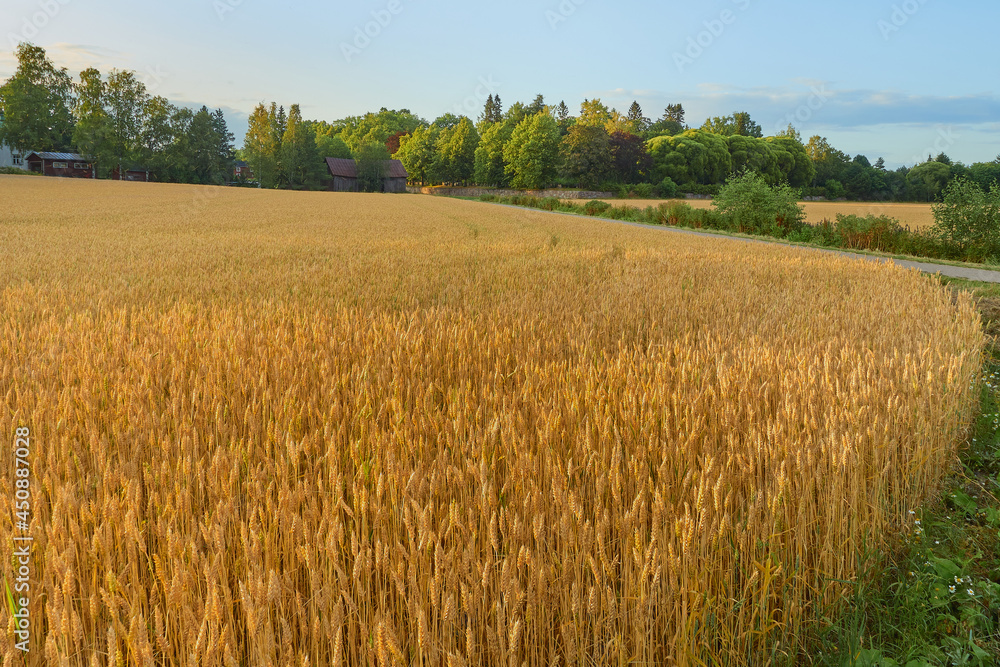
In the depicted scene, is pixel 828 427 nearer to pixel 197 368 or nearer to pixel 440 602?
pixel 440 602

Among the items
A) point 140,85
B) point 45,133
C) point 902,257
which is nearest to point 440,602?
point 902,257

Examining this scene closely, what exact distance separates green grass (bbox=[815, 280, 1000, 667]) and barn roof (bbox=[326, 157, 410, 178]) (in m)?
113

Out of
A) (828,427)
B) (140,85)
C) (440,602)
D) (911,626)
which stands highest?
(140,85)

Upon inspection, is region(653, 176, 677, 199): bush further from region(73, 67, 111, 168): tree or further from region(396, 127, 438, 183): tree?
region(73, 67, 111, 168): tree

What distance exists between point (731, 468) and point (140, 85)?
121 metres

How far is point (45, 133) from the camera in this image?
299 feet

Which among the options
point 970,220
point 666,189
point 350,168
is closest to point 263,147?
point 350,168

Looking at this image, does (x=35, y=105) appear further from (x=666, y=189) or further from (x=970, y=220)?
(x=970, y=220)

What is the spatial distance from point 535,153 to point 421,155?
35.1 metres

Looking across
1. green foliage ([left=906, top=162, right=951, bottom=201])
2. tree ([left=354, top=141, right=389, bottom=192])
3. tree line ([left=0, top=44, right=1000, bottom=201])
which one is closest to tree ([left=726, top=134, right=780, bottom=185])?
tree line ([left=0, top=44, right=1000, bottom=201])

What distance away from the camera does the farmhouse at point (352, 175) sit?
358 feet

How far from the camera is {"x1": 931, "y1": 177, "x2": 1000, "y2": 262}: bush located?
19.4m

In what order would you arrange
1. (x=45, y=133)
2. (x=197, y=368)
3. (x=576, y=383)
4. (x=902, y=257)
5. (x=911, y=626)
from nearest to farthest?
1. (x=911, y=626)
2. (x=576, y=383)
3. (x=197, y=368)
4. (x=902, y=257)
5. (x=45, y=133)

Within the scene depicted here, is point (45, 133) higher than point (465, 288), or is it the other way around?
point (45, 133)
